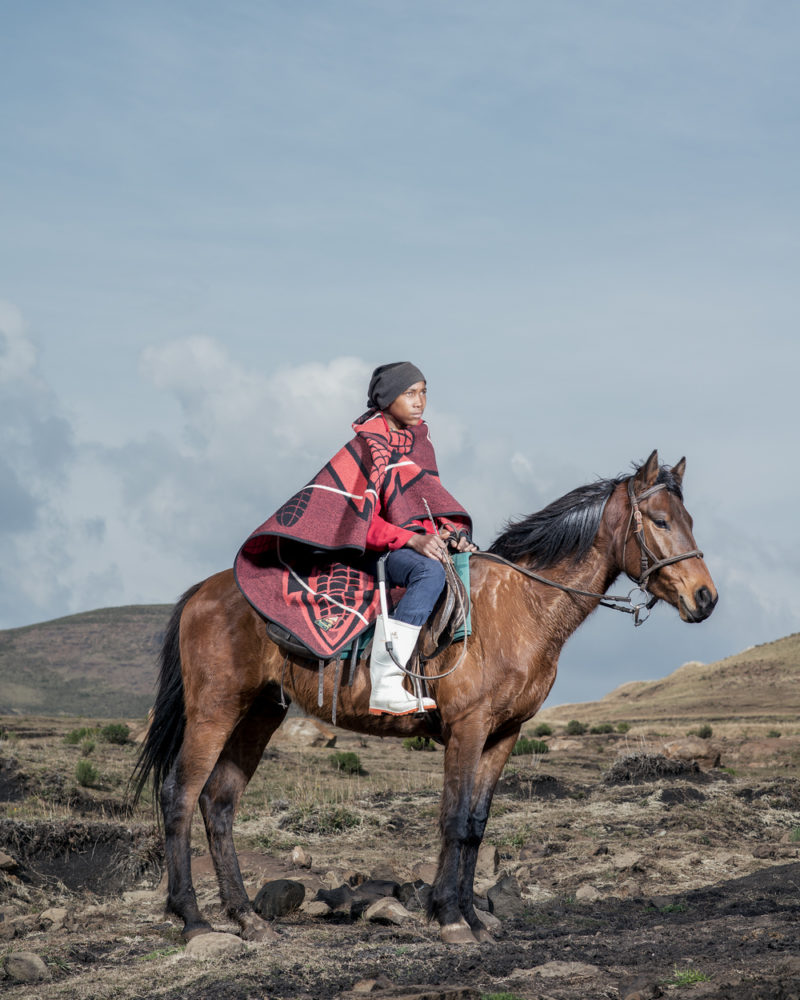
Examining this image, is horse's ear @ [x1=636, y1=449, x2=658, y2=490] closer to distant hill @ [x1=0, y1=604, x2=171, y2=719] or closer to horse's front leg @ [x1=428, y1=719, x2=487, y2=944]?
horse's front leg @ [x1=428, y1=719, x2=487, y2=944]

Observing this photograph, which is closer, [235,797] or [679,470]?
[679,470]

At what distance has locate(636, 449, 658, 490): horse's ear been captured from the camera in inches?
284

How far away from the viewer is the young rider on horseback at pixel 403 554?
682 cm

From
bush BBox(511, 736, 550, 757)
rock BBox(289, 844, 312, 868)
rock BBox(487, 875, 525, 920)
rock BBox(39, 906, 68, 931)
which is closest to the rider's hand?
rock BBox(487, 875, 525, 920)

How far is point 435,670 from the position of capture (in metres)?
7.00

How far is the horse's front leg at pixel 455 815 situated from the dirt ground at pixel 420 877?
267 millimetres

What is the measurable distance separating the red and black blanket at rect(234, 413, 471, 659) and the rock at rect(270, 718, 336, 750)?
17954mm

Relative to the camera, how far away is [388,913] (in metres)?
7.54

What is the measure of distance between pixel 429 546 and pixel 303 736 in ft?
63.3

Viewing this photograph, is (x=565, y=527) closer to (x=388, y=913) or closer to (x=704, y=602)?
(x=704, y=602)

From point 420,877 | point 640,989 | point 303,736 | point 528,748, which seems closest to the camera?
point 640,989

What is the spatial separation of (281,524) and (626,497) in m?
2.51

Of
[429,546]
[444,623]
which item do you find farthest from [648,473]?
[444,623]

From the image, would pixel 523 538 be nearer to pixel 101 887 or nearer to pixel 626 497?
pixel 626 497
